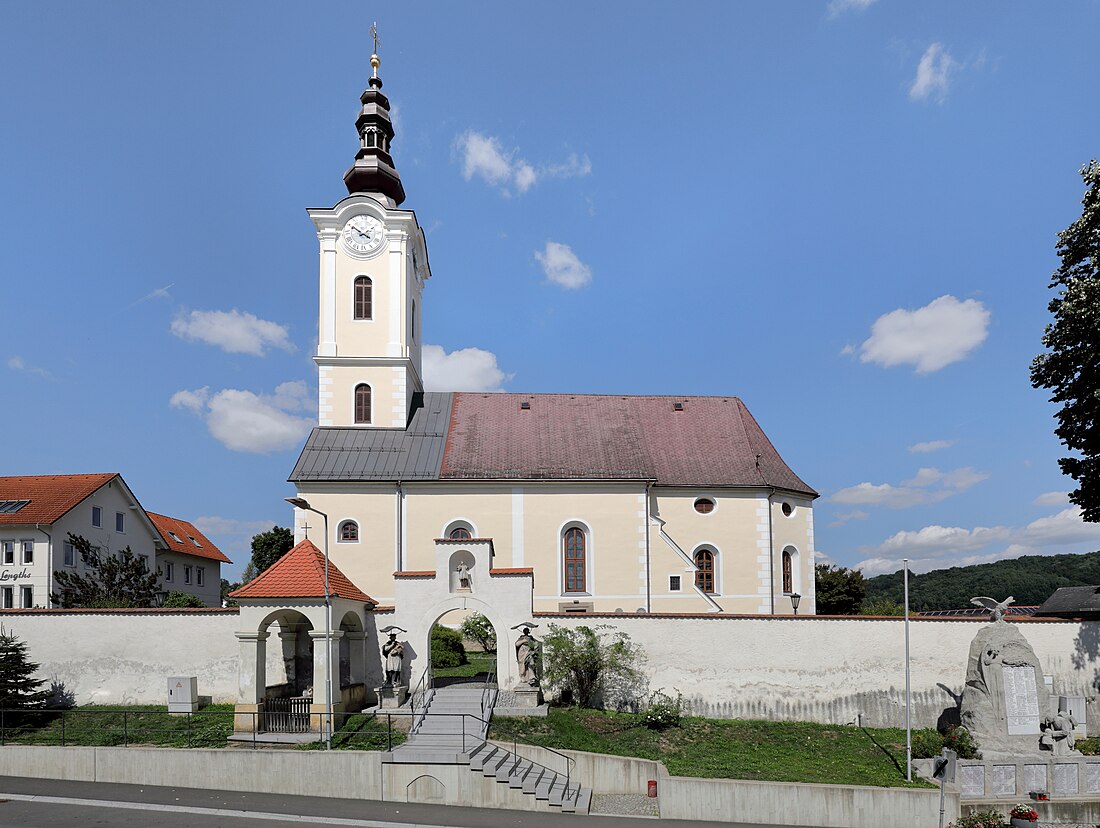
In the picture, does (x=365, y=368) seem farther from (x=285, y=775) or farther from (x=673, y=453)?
(x=285, y=775)

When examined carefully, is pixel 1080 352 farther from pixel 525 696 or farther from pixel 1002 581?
pixel 1002 581

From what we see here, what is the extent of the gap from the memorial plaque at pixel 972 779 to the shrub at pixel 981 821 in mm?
944

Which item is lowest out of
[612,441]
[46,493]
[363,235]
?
[46,493]

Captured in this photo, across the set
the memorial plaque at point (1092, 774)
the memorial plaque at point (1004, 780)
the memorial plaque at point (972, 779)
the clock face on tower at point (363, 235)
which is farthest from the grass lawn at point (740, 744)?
the clock face on tower at point (363, 235)

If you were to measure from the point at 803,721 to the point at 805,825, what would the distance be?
7.08m

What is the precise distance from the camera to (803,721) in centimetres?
2327

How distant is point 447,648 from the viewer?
2988 centimetres

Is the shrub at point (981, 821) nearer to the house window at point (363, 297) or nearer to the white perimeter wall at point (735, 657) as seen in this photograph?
the white perimeter wall at point (735, 657)

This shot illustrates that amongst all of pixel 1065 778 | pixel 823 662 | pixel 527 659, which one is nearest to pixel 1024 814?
pixel 1065 778

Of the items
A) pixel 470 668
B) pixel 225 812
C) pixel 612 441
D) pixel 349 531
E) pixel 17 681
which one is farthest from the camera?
pixel 612 441

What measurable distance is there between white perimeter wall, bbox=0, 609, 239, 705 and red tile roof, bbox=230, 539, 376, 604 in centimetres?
289

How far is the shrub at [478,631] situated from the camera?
107 feet

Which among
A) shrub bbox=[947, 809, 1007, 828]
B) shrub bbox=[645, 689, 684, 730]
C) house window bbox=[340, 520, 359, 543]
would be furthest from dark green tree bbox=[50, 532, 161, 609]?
shrub bbox=[947, 809, 1007, 828]

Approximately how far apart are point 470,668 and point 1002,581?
A: 99.9 metres
